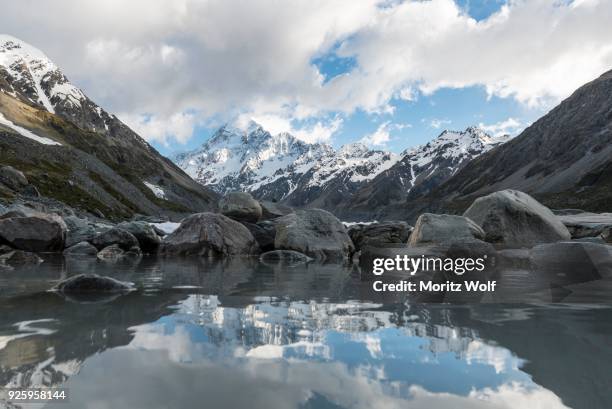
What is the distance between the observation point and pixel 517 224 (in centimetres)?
2062

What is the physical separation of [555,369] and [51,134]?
487 feet

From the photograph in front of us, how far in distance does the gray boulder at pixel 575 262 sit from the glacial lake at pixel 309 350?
13.0ft

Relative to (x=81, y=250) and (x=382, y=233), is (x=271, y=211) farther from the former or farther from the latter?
(x=81, y=250)

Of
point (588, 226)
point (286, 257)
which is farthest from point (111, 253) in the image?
point (588, 226)

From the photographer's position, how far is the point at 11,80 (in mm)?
197875

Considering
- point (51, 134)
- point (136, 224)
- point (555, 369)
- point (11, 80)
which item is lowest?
point (555, 369)

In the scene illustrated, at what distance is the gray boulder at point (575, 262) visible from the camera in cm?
1334

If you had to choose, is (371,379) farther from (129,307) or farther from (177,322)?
(129,307)

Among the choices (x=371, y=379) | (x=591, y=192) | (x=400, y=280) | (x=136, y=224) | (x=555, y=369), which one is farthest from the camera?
(x=591, y=192)

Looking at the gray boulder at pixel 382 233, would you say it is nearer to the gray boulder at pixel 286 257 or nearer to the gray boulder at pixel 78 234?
the gray boulder at pixel 286 257

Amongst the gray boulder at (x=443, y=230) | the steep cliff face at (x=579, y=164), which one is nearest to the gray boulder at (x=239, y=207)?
the gray boulder at (x=443, y=230)

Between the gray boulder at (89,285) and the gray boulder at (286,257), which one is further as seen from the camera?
the gray boulder at (286,257)

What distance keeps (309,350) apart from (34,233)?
68.8 feet

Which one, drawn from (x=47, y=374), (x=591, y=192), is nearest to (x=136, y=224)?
(x=47, y=374)
